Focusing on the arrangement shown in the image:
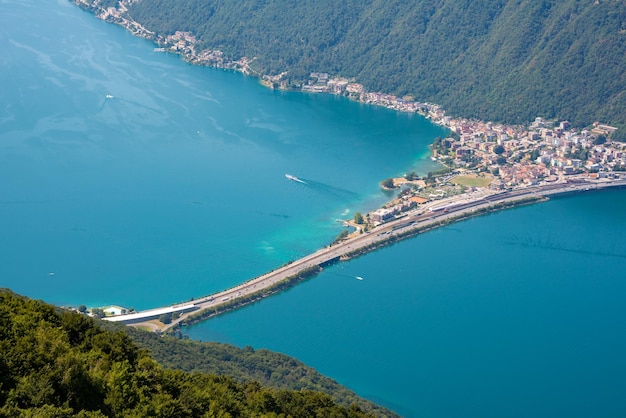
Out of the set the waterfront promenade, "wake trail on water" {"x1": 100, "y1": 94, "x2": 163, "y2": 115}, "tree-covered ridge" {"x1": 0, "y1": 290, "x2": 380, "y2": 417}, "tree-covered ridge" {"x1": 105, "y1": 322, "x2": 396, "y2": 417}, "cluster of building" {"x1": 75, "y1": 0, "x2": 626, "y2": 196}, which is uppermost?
"cluster of building" {"x1": 75, "y1": 0, "x2": 626, "y2": 196}

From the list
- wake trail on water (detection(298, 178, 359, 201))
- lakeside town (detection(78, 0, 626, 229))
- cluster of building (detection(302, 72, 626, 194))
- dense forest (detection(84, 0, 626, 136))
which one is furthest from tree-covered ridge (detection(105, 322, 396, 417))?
dense forest (detection(84, 0, 626, 136))

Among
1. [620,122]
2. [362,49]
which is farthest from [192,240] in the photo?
[362,49]

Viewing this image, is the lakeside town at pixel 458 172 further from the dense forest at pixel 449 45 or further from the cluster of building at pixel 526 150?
the dense forest at pixel 449 45

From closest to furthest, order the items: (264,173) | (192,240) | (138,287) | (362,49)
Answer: (138,287) < (192,240) < (264,173) < (362,49)

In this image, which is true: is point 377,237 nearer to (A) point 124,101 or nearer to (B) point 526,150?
(B) point 526,150

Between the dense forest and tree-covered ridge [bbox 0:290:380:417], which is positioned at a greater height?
the dense forest

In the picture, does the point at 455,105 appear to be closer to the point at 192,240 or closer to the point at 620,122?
the point at 620,122

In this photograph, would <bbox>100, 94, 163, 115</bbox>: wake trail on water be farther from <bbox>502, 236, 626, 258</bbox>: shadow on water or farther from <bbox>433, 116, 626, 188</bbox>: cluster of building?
<bbox>502, 236, 626, 258</bbox>: shadow on water

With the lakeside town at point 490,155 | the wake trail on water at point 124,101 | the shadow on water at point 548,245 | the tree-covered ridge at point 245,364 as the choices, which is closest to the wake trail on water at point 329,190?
the lakeside town at point 490,155
